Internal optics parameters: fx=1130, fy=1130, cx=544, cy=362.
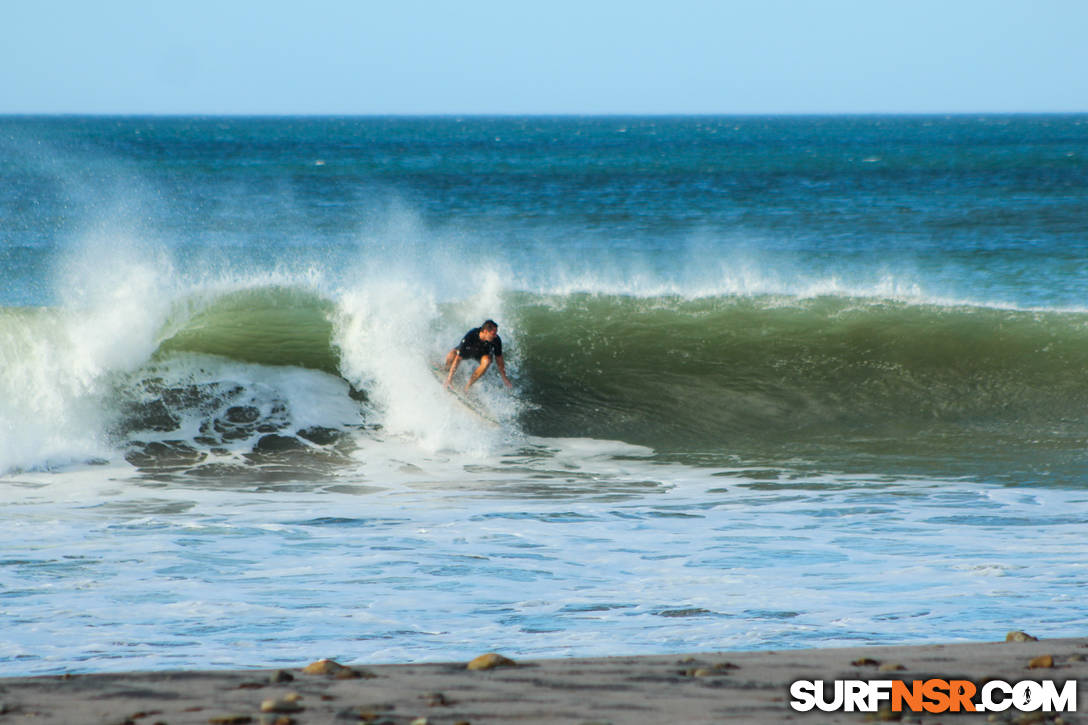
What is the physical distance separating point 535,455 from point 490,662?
659 centimetres

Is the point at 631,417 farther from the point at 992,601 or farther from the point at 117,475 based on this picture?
the point at 992,601

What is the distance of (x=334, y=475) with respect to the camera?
10781 millimetres

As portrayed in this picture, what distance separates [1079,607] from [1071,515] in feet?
8.77

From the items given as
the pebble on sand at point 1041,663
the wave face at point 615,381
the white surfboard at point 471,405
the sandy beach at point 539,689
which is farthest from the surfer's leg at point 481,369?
the pebble on sand at point 1041,663

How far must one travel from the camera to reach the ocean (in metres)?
6.31

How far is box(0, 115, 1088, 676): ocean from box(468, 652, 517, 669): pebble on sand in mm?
518

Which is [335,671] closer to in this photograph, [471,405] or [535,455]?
[535,455]

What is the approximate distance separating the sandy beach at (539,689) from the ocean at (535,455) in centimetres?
56

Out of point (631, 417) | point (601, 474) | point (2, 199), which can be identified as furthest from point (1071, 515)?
point (2, 199)

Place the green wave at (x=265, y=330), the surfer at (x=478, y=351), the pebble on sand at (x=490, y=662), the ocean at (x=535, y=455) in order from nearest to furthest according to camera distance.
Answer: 1. the pebble on sand at (x=490, y=662)
2. the ocean at (x=535, y=455)
3. the surfer at (x=478, y=351)
4. the green wave at (x=265, y=330)

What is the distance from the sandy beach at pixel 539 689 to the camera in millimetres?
4305

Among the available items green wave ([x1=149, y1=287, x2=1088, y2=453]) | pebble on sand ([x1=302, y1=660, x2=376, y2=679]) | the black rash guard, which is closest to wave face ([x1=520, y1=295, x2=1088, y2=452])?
green wave ([x1=149, y1=287, x2=1088, y2=453])

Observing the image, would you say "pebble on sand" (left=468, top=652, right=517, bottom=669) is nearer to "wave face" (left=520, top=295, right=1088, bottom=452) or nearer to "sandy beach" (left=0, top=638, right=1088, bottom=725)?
"sandy beach" (left=0, top=638, right=1088, bottom=725)

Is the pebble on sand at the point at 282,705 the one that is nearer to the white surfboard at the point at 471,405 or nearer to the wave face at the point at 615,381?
the wave face at the point at 615,381
